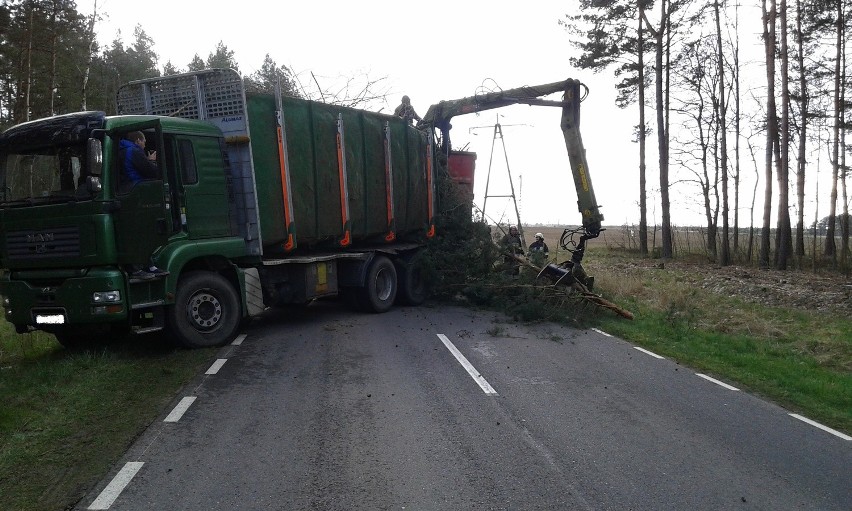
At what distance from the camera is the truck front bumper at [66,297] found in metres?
7.99

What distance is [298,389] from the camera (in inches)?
285

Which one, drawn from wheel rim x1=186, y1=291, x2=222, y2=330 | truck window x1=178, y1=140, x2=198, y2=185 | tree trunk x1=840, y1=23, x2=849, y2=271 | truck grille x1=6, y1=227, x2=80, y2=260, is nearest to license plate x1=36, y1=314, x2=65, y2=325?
truck grille x1=6, y1=227, x2=80, y2=260

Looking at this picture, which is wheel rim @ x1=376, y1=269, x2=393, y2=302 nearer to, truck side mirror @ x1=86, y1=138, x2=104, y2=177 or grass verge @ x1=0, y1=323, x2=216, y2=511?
grass verge @ x1=0, y1=323, x2=216, y2=511

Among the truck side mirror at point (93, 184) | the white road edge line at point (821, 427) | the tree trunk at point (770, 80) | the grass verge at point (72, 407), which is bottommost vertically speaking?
the white road edge line at point (821, 427)

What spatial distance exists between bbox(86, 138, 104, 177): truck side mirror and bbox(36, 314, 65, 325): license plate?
1.84 metres

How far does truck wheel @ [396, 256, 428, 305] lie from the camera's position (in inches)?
568

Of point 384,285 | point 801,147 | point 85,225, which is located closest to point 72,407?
point 85,225

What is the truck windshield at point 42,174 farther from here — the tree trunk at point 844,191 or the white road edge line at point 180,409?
the tree trunk at point 844,191

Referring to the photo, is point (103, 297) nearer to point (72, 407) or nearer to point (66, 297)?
point (66, 297)

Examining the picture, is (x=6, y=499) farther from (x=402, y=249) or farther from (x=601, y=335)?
(x=402, y=249)

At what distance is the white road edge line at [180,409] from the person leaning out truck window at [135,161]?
319 cm

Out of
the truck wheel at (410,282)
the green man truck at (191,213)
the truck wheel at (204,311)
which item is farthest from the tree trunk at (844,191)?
the truck wheel at (204,311)

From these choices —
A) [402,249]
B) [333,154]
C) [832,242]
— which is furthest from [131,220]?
[832,242]

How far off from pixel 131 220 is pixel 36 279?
1431 millimetres
